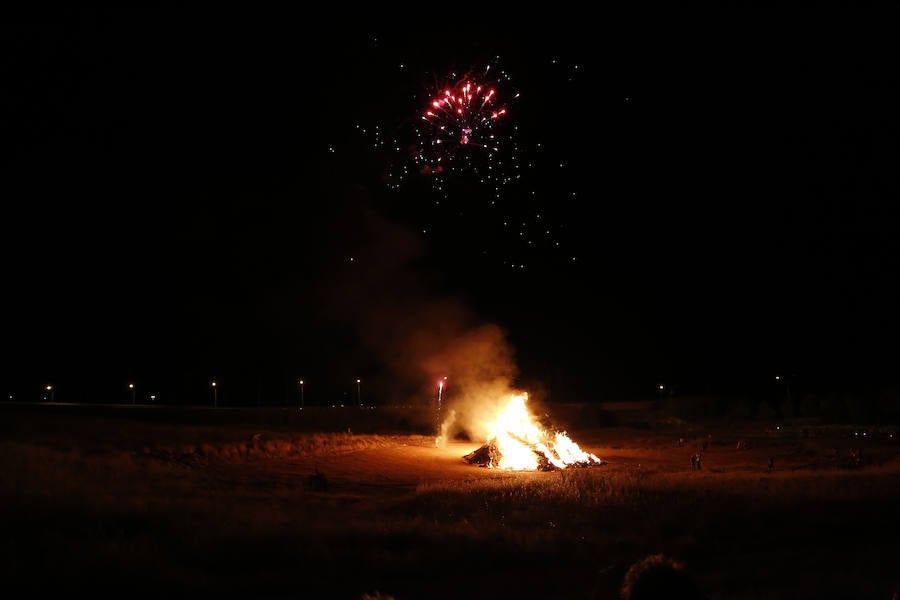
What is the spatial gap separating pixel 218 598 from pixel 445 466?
20.7 m

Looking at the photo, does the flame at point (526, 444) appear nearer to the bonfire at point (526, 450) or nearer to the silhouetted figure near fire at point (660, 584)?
the bonfire at point (526, 450)

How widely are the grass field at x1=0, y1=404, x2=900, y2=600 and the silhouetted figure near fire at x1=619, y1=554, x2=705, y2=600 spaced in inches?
39.7

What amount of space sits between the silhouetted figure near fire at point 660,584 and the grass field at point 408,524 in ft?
3.31

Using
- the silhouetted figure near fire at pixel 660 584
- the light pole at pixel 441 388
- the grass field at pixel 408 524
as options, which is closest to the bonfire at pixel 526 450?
the grass field at pixel 408 524

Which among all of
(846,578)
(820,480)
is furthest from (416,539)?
(820,480)

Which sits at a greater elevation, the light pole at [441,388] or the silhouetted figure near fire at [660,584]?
the light pole at [441,388]

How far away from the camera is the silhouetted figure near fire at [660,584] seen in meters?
6.87

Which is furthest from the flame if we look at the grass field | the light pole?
the light pole

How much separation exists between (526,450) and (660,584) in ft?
78.6

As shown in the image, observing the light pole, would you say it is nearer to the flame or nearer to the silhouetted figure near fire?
the flame

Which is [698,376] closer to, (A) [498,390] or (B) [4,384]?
(A) [498,390]

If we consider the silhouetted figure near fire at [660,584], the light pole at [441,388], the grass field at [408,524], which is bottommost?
the grass field at [408,524]

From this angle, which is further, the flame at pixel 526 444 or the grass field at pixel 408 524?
the flame at pixel 526 444

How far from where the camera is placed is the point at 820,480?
2130 cm
